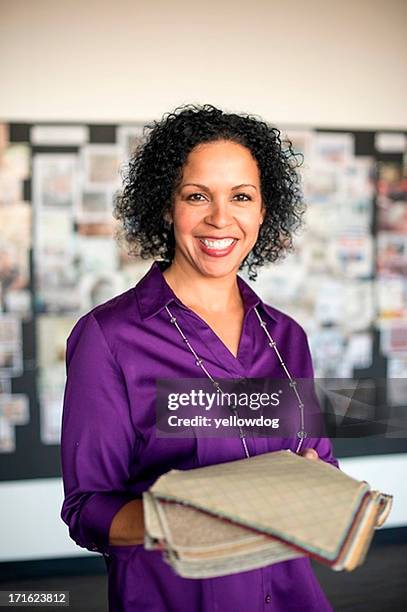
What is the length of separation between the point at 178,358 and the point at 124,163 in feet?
6.57

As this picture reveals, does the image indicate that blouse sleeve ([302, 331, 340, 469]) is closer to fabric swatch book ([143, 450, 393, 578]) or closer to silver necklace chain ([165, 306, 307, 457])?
silver necklace chain ([165, 306, 307, 457])

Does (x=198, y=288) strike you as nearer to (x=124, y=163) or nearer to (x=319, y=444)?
(x=319, y=444)

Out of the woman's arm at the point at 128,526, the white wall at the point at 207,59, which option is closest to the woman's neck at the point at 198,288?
the woman's arm at the point at 128,526

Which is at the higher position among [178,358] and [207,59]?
[207,59]

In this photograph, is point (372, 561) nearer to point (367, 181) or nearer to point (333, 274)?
point (333, 274)

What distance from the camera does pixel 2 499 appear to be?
3133 millimetres

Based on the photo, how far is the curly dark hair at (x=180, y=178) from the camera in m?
1.39

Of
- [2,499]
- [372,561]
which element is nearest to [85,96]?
[2,499]

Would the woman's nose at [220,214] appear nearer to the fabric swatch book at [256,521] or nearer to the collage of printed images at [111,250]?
the fabric swatch book at [256,521]

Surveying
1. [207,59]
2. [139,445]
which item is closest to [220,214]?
[139,445]

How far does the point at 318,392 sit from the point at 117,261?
6.03 ft

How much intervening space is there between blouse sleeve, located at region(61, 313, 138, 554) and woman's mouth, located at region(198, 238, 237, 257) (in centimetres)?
28

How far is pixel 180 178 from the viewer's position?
1368mm

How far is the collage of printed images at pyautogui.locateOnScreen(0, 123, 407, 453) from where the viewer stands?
3072 millimetres
